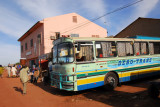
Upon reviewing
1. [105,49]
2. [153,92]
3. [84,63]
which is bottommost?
[153,92]

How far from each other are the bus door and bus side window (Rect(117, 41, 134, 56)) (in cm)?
201

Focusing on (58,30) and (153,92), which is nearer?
(153,92)

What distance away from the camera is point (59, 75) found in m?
7.18

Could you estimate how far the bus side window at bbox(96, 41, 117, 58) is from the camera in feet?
24.3

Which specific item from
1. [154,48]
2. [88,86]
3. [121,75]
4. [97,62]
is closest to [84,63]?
[97,62]

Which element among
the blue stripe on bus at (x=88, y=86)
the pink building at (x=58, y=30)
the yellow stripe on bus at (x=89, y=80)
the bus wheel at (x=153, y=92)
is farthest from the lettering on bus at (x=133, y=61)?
the pink building at (x=58, y=30)

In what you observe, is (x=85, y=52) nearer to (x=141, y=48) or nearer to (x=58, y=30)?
(x=141, y=48)

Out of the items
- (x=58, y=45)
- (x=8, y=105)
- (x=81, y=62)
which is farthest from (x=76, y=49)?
(x=8, y=105)

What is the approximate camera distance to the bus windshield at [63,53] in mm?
6830

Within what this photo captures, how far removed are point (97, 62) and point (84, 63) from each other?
2.58ft

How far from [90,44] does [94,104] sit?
304cm

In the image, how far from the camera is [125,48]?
841cm

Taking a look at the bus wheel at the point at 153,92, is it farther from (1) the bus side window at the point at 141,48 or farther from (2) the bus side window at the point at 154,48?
(2) the bus side window at the point at 154,48

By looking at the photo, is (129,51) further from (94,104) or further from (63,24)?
(63,24)
